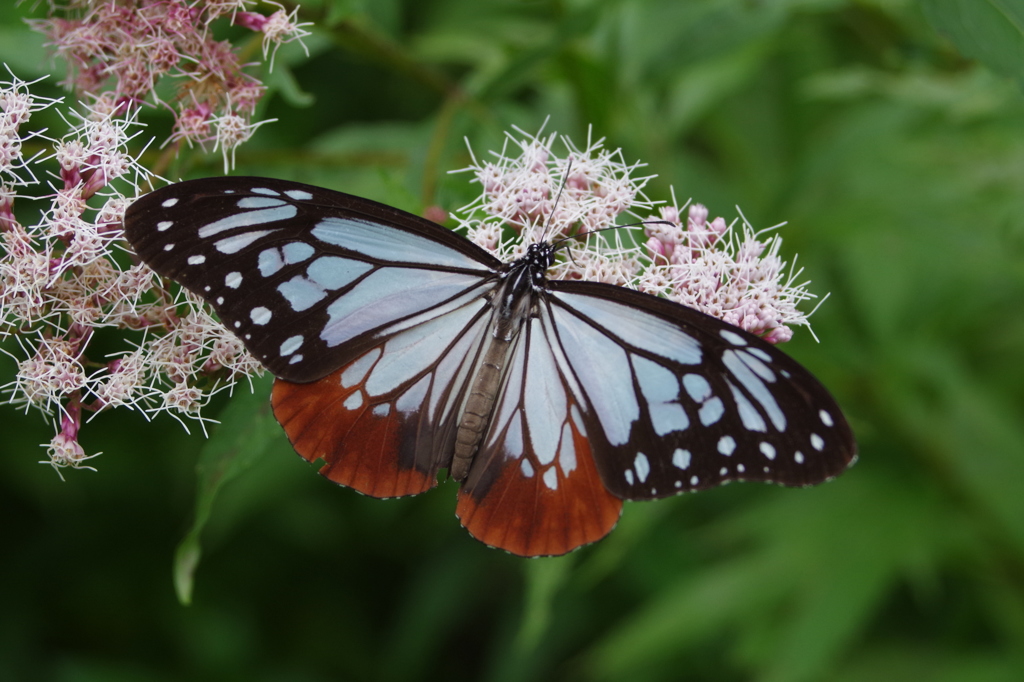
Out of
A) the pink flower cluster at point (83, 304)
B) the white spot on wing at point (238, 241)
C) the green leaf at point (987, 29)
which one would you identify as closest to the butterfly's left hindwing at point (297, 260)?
the white spot on wing at point (238, 241)

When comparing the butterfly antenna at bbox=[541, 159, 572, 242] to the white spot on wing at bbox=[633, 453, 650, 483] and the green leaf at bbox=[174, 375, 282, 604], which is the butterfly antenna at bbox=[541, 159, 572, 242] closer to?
the white spot on wing at bbox=[633, 453, 650, 483]

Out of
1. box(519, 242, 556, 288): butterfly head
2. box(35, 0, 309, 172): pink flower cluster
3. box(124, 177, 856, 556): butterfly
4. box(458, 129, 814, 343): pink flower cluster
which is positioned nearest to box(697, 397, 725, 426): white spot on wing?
box(124, 177, 856, 556): butterfly

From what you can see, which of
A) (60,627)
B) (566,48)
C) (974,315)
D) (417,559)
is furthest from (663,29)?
(60,627)

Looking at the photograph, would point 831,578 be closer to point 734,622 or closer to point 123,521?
point 734,622

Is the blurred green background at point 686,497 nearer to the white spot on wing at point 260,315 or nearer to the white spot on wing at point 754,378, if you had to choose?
the white spot on wing at point 260,315

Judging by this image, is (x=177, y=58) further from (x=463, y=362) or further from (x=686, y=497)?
(x=686, y=497)

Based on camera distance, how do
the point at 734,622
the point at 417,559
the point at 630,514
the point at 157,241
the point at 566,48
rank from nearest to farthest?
the point at 157,241
the point at 630,514
the point at 566,48
the point at 734,622
the point at 417,559
